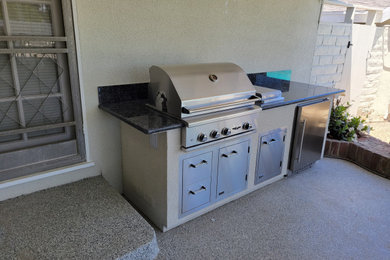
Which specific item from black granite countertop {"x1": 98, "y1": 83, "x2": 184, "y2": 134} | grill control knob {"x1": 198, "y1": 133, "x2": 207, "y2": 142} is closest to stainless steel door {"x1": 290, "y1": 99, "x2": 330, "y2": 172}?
grill control knob {"x1": 198, "y1": 133, "x2": 207, "y2": 142}

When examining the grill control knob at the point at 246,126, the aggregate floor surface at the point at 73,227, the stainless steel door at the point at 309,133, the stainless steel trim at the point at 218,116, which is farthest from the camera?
the stainless steel door at the point at 309,133

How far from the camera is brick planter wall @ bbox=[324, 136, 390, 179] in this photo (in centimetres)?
317

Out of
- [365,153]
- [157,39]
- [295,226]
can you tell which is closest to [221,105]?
[157,39]

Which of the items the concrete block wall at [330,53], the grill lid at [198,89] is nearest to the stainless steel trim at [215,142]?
the grill lid at [198,89]

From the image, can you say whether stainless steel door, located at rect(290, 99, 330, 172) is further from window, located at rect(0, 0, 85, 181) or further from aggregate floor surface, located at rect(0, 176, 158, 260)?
window, located at rect(0, 0, 85, 181)

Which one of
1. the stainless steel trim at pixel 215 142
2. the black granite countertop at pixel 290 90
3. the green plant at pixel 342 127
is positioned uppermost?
the black granite countertop at pixel 290 90

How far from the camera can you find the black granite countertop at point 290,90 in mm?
2546

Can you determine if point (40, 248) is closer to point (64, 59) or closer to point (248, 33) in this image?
point (64, 59)

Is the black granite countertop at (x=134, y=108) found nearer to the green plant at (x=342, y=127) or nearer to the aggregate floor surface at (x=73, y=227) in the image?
the aggregate floor surface at (x=73, y=227)

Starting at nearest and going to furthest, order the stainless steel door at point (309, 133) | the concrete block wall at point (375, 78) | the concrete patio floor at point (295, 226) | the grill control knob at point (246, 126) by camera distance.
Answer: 1. the concrete patio floor at point (295, 226)
2. the grill control knob at point (246, 126)
3. the stainless steel door at point (309, 133)
4. the concrete block wall at point (375, 78)

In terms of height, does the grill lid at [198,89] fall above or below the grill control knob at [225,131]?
above

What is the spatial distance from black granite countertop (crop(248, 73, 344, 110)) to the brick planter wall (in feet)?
2.63

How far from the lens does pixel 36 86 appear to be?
1.91 meters

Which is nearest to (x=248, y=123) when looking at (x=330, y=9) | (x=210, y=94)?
(x=210, y=94)
